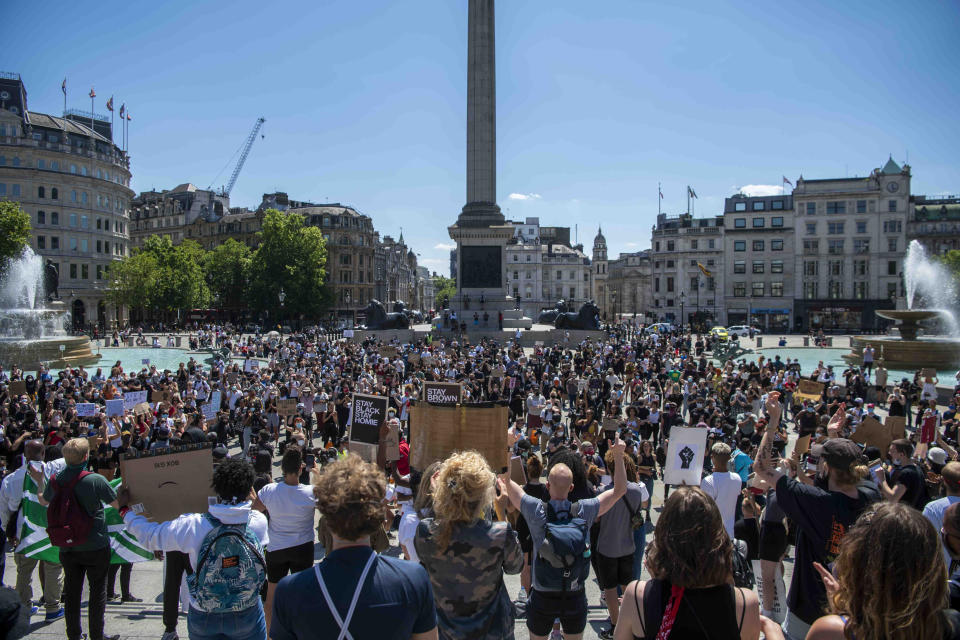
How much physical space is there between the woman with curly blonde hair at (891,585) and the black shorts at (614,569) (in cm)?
375

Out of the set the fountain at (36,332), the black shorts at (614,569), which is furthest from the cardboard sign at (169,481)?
the fountain at (36,332)

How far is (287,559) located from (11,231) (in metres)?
63.2

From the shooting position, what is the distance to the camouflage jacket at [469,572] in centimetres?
396

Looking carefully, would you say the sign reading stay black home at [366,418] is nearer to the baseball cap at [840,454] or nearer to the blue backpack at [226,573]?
the blue backpack at [226,573]

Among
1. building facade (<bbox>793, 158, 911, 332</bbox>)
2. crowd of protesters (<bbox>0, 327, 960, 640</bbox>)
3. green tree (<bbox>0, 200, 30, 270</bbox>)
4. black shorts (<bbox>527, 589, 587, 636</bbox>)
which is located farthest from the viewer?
building facade (<bbox>793, 158, 911, 332</bbox>)

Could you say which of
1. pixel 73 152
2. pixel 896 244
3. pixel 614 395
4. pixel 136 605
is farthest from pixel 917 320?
pixel 73 152

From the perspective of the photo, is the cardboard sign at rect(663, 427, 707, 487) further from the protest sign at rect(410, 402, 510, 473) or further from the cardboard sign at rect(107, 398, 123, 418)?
the cardboard sign at rect(107, 398, 123, 418)

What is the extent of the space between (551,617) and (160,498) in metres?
3.36

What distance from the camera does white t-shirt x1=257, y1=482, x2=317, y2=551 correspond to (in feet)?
18.6

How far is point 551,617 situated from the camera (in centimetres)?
500

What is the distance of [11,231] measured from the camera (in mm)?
55594

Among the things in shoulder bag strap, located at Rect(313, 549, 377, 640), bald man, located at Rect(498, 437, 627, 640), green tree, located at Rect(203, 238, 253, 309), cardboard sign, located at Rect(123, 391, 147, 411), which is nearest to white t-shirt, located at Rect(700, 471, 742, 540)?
bald man, located at Rect(498, 437, 627, 640)

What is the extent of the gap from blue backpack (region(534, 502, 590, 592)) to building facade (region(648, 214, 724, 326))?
270ft

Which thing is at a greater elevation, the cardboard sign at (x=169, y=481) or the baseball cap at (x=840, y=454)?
the baseball cap at (x=840, y=454)
